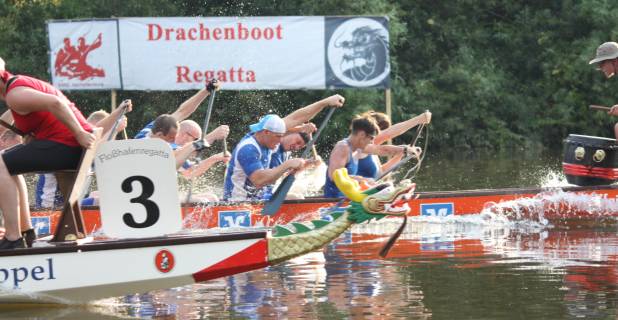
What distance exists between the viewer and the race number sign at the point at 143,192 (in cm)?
805

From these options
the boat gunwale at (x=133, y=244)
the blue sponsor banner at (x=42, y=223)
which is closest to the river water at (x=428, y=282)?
the boat gunwale at (x=133, y=244)

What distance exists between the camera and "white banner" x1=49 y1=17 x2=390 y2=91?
18.8 metres

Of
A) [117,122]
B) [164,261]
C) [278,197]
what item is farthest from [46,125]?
[278,197]

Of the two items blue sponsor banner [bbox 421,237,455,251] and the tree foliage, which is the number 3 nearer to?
blue sponsor banner [bbox 421,237,455,251]

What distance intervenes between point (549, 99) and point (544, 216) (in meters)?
17.2

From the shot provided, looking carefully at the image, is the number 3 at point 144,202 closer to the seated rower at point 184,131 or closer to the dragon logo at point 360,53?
the seated rower at point 184,131

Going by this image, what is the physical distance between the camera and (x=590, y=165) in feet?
42.1

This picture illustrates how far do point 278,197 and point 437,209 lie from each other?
5.73 feet

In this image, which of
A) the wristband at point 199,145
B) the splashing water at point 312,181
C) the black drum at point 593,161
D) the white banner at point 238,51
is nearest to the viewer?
the wristband at point 199,145

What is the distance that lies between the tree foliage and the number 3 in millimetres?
17948

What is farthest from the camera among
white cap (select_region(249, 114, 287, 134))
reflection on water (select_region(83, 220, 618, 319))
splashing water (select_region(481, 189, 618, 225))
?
splashing water (select_region(481, 189, 618, 225))

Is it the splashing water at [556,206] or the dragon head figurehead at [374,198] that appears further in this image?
the splashing water at [556,206]

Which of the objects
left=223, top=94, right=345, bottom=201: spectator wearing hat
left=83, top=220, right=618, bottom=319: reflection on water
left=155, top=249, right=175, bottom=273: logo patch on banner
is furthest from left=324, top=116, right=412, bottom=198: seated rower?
left=155, top=249, right=175, bottom=273: logo patch on banner

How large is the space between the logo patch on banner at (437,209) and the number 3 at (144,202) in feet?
15.6
